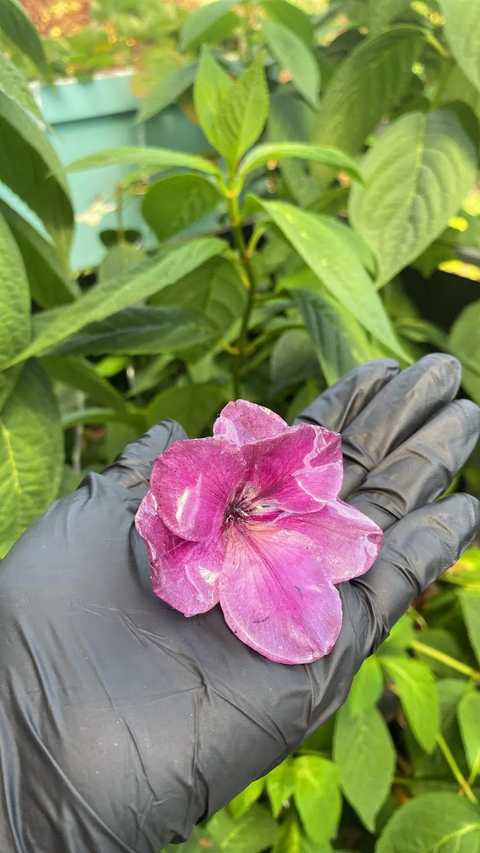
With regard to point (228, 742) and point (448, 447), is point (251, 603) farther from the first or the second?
point (448, 447)

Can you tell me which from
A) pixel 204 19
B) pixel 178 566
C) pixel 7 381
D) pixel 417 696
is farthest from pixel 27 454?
pixel 204 19

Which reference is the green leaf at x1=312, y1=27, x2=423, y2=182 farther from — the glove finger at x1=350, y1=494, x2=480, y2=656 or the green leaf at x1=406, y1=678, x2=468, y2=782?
the green leaf at x1=406, y1=678, x2=468, y2=782

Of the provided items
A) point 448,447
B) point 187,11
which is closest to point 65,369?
point 448,447

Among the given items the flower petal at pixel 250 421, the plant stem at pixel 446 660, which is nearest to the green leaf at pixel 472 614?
the plant stem at pixel 446 660

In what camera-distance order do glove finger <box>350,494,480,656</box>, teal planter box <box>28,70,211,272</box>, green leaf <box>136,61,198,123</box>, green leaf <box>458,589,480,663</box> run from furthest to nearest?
teal planter box <box>28,70,211,272</box> < green leaf <box>136,61,198,123</box> < green leaf <box>458,589,480,663</box> < glove finger <box>350,494,480,656</box>

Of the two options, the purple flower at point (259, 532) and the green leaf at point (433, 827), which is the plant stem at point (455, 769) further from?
the purple flower at point (259, 532)

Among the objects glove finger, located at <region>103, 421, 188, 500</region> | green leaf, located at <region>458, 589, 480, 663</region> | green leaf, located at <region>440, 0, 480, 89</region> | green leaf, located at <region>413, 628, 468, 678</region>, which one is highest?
green leaf, located at <region>440, 0, 480, 89</region>

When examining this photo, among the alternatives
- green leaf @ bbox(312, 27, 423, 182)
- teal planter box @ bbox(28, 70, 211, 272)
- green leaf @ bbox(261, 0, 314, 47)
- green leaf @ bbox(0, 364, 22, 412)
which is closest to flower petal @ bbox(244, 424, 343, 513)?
green leaf @ bbox(0, 364, 22, 412)
